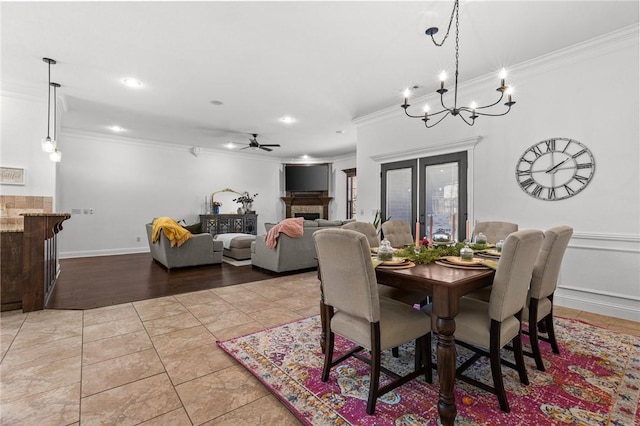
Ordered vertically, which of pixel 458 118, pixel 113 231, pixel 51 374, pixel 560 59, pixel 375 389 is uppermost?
pixel 560 59

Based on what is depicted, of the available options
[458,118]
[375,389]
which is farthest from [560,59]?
[375,389]

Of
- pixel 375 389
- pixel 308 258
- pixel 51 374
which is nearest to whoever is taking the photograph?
pixel 375 389

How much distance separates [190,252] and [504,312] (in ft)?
16.8

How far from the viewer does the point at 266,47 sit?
126 inches

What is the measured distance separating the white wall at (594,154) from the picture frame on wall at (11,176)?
6.50 metres

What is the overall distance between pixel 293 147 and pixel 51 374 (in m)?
7.07

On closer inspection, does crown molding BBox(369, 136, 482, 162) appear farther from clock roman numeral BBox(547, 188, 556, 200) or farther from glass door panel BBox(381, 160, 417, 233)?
clock roman numeral BBox(547, 188, 556, 200)

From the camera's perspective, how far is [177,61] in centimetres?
350

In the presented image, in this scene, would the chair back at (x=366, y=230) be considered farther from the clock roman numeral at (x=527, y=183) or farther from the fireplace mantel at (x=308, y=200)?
the fireplace mantel at (x=308, y=200)

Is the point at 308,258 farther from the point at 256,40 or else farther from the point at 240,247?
the point at 256,40

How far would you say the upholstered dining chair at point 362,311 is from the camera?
5.31 ft

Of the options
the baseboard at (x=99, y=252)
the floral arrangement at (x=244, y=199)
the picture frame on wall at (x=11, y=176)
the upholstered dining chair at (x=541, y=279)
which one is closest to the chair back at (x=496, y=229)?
the upholstered dining chair at (x=541, y=279)

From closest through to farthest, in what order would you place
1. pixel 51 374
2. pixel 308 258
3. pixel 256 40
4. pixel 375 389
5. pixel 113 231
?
pixel 375 389 < pixel 51 374 < pixel 256 40 < pixel 308 258 < pixel 113 231

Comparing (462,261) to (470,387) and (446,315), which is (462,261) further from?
(470,387)
